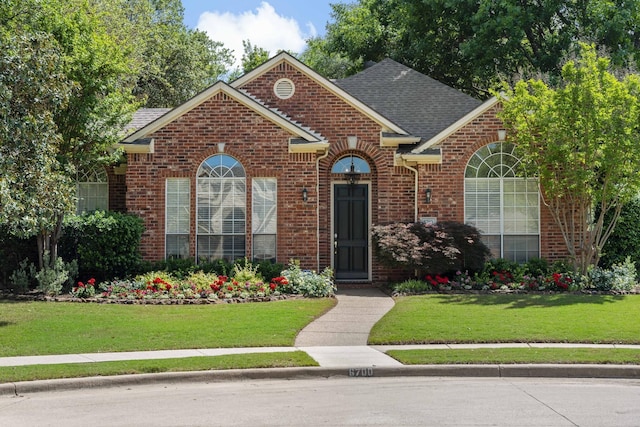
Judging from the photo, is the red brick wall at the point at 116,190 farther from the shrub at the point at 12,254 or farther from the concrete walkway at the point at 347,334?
the concrete walkway at the point at 347,334

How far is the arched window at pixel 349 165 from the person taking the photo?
62.3ft

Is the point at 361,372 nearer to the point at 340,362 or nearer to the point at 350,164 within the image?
the point at 340,362

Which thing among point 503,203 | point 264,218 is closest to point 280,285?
point 264,218

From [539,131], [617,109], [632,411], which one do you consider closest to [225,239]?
[539,131]

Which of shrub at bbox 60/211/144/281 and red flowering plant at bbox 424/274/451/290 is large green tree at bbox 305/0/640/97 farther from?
shrub at bbox 60/211/144/281

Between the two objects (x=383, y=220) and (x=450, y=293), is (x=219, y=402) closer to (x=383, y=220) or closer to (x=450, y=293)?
(x=450, y=293)

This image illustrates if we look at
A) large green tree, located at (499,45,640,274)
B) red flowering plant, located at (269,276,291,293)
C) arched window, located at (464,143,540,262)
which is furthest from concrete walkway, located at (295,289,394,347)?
large green tree, located at (499,45,640,274)

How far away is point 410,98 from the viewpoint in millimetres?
21422

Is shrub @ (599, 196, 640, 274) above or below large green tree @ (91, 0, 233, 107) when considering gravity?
below

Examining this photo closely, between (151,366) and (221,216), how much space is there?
8.70 m

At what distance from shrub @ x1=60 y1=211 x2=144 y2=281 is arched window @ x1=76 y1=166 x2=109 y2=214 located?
91.5 inches

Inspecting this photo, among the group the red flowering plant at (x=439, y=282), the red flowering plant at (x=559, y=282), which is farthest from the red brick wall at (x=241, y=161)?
the red flowering plant at (x=559, y=282)

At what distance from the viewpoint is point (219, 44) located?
4484 cm

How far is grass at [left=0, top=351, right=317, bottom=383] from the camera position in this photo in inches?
352
